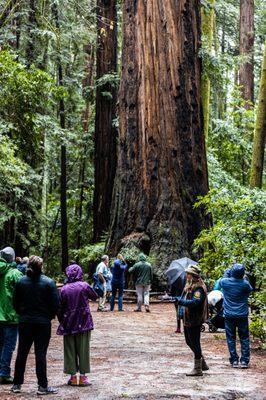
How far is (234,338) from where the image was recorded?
9523mm

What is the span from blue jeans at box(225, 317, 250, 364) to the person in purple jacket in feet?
8.12

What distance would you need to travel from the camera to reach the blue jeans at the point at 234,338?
949 centimetres

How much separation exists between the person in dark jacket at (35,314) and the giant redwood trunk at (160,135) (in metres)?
12.2

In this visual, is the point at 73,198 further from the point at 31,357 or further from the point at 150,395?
the point at 150,395

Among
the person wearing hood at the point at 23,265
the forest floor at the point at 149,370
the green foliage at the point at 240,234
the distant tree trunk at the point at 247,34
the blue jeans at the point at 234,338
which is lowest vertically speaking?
the forest floor at the point at 149,370

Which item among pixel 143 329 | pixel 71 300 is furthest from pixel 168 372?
pixel 143 329

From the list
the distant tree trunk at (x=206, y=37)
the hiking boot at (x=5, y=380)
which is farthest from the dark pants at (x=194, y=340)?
the distant tree trunk at (x=206, y=37)

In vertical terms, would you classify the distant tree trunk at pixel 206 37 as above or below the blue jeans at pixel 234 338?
above

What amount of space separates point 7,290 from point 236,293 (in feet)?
11.4

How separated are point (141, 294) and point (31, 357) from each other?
258 inches

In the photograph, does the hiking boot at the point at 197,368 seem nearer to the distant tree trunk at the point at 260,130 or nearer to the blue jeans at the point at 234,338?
the blue jeans at the point at 234,338

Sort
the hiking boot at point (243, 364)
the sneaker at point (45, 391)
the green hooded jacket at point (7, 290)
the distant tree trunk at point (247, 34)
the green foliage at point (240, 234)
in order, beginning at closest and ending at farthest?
1. the sneaker at point (45, 391)
2. the green hooded jacket at point (7, 290)
3. the hiking boot at point (243, 364)
4. the green foliage at point (240, 234)
5. the distant tree trunk at point (247, 34)

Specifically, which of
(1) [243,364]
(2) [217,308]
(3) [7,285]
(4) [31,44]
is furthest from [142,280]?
(4) [31,44]

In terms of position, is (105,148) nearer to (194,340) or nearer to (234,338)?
(234,338)
